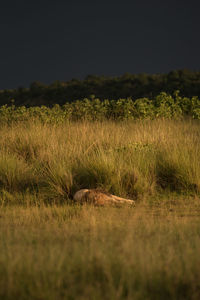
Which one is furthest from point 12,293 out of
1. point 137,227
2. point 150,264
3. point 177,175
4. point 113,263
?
point 177,175

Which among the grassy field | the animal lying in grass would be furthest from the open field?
the animal lying in grass

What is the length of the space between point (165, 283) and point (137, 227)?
5.10ft

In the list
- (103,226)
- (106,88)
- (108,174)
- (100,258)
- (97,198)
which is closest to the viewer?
(100,258)

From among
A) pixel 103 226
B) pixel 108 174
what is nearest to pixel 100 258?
pixel 103 226

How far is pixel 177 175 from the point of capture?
24.2 ft

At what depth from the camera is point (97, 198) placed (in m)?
6.14

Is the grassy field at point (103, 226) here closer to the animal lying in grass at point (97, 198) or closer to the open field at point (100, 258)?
the open field at point (100, 258)

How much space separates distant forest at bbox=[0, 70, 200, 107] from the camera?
3685 centimetres

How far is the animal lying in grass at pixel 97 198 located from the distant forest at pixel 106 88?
28692 mm

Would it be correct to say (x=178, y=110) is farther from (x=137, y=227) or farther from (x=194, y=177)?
(x=137, y=227)

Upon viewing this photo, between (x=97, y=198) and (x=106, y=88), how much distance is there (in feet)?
119

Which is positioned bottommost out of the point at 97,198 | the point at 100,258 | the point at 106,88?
the point at 97,198

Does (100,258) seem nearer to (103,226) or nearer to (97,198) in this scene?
(103,226)

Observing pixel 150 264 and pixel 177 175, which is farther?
pixel 177 175
